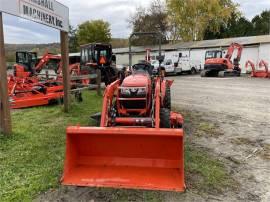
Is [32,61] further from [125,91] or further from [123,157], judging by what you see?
[123,157]

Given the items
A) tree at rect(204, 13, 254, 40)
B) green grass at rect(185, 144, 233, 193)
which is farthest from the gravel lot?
tree at rect(204, 13, 254, 40)

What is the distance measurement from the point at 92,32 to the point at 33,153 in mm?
49565

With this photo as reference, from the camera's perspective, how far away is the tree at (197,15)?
136 feet

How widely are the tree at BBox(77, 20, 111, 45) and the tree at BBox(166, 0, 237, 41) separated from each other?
13.6 metres

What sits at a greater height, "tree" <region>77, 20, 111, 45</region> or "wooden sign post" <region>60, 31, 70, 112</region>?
"tree" <region>77, 20, 111, 45</region>

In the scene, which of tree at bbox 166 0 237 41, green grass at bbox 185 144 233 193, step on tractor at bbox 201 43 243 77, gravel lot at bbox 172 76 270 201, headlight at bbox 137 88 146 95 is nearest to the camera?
green grass at bbox 185 144 233 193

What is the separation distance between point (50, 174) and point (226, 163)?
2.43 meters

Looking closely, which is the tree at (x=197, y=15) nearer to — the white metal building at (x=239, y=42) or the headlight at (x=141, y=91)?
the white metal building at (x=239, y=42)

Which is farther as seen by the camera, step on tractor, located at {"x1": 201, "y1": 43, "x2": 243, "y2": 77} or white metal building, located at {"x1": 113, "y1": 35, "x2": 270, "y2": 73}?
white metal building, located at {"x1": 113, "y1": 35, "x2": 270, "y2": 73}

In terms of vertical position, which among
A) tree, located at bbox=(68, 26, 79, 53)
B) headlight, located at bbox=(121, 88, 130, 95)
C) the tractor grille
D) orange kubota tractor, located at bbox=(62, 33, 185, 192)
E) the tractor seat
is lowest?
orange kubota tractor, located at bbox=(62, 33, 185, 192)

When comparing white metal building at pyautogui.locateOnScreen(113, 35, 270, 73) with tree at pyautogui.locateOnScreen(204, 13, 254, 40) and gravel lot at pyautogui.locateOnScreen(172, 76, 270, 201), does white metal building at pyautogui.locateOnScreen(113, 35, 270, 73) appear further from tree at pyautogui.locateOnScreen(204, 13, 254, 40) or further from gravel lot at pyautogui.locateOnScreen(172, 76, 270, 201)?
gravel lot at pyautogui.locateOnScreen(172, 76, 270, 201)

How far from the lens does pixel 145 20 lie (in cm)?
4812

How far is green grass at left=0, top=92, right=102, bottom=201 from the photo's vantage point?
13.3 ft

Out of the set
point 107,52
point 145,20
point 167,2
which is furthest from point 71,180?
point 145,20
